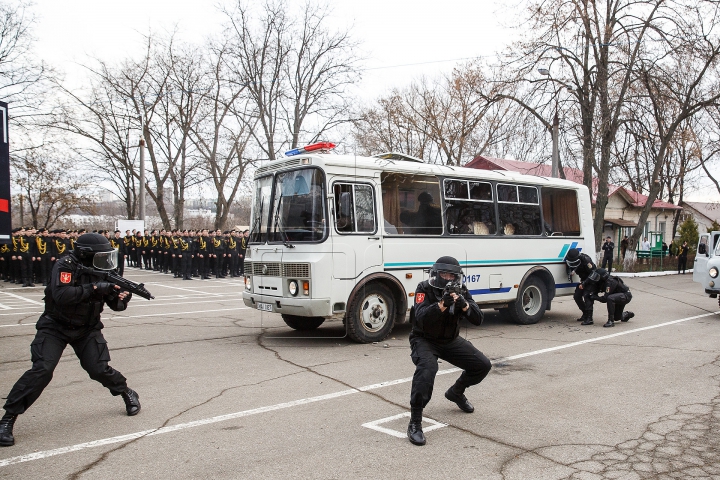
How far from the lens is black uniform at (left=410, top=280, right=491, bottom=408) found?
198 inches

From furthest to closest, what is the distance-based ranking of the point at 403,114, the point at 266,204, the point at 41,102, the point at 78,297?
the point at 403,114 < the point at 41,102 < the point at 266,204 < the point at 78,297

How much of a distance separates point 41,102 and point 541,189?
24.8m

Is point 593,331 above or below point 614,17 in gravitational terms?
below

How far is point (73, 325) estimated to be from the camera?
17.1ft

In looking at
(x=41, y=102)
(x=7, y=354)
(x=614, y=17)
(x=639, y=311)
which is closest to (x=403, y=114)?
(x=614, y=17)

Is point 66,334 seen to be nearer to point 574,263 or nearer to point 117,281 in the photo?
point 117,281

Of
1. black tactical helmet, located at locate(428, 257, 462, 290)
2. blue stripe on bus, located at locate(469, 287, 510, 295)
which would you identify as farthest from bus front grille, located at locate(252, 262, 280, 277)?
black tactical helmet, located at locate(428, 257, 462, 290)

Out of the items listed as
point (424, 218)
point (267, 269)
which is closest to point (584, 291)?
point (424, 218)

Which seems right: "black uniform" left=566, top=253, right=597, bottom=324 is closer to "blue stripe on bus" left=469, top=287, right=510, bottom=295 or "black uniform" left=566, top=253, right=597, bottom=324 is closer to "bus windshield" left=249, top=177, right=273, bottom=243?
"blue stripe on bus" left=469, top=287, right=510, bottom=295

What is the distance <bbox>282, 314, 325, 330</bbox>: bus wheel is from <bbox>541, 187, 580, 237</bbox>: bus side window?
5.10 meters

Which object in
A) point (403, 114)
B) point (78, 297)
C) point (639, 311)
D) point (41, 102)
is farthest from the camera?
point (403, 114)

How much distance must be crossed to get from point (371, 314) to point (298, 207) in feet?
6.66

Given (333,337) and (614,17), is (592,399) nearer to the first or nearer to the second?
Result: (333,337)

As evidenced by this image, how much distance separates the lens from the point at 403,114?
3919 centimetres
